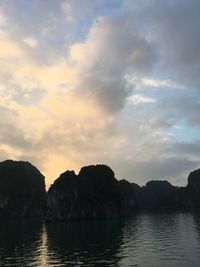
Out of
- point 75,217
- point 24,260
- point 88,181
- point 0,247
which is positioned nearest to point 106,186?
point 88,181

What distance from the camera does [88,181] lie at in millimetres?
174750

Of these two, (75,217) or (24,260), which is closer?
(24,260)

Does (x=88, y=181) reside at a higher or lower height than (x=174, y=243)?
higher

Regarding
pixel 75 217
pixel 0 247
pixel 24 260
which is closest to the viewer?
pixel 24 260

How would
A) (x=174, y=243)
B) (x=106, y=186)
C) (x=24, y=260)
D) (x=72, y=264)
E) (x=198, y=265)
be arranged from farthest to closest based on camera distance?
(x=106, y=186) < (x=174, y=243) < (x=24, y=260) < (x=72, y=264) < (x=198, y=265)

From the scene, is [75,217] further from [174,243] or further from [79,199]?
[174,243]

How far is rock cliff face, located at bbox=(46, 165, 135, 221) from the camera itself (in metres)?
162

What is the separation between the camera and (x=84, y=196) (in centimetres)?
16950

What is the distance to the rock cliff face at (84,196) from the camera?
16238 cm

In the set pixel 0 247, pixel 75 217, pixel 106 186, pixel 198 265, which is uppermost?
pixel 106 186

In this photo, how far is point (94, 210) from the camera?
16612 cm

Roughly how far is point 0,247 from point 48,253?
1287 cm

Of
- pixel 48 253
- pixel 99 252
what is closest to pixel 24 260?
pixel 48 253

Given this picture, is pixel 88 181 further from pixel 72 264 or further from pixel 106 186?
pixel 72 264
